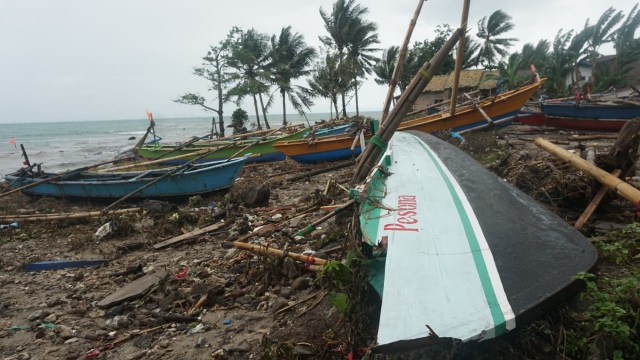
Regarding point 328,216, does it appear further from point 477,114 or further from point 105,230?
point 477,114

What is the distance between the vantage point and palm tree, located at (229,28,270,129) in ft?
78.6

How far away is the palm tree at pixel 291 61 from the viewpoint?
89.7 feet

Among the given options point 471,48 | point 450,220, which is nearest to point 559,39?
point 471,48

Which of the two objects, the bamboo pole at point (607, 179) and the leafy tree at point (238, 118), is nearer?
the bamboo pole at point (607, 179)

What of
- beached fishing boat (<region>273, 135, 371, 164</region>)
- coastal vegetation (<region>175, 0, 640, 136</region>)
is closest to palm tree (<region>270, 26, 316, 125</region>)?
coastal vegetation (<region>175, 0, 640, 136</region>)

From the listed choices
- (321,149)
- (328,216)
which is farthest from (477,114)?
(328,216)

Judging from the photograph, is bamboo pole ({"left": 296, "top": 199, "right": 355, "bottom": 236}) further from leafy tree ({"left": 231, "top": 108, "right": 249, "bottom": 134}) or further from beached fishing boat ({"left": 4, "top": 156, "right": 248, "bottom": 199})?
leafy tree ({"left": 231, "top": 108, "right": 249, "bottom": 134})

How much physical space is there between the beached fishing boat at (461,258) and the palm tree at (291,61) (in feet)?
80.1

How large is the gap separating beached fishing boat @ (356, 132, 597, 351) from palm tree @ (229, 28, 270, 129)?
21.5 m

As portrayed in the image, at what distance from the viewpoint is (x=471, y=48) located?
33.8 m

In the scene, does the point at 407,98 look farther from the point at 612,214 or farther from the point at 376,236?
the point at 612,214

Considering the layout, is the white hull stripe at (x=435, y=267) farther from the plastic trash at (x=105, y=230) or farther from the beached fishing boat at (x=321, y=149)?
the beached fishing boat at (x=321, y=149)

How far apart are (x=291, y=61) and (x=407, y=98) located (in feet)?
83.7

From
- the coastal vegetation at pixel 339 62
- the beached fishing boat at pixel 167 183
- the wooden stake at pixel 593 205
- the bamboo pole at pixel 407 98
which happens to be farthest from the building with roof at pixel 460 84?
the bamboo pole at pixel 407 98
